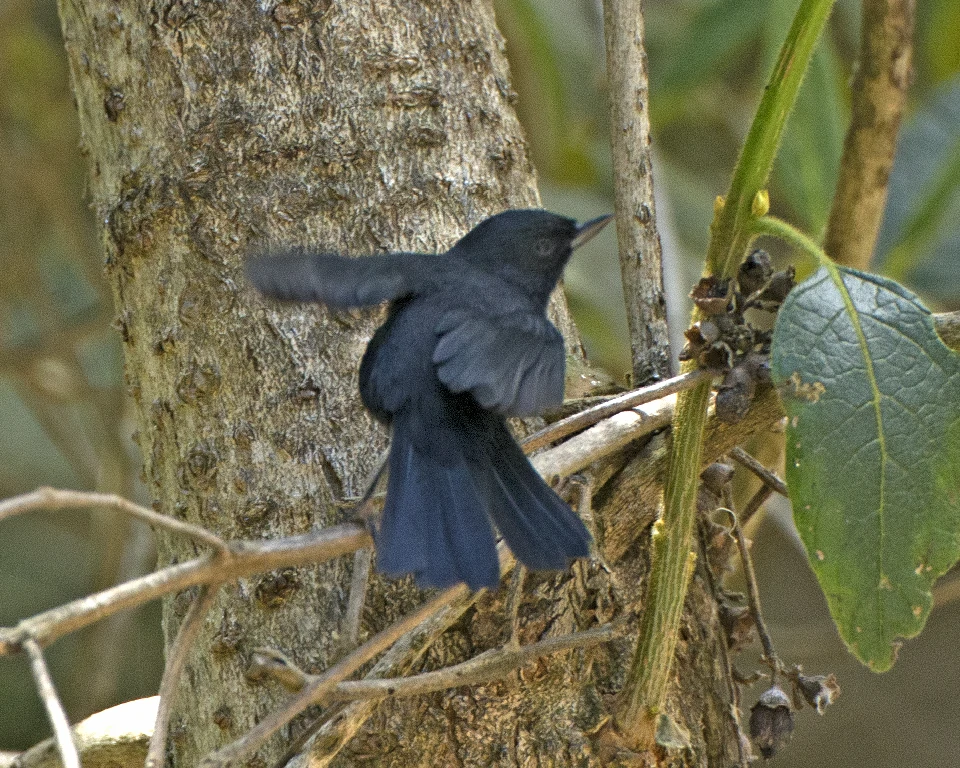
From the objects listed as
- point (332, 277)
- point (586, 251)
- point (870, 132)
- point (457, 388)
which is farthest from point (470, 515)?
point (586, 251)

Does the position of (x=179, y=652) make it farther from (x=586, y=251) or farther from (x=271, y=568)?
(x=586, y=251)

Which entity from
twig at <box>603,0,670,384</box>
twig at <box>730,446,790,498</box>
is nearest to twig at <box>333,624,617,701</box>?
twig at <box>730,446,790,498</box>

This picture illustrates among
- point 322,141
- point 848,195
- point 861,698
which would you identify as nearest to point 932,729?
point 861,698

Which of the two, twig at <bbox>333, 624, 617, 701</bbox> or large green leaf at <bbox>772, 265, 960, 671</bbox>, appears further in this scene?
large green leaf at <bbox>772, 265, 960, 671</bbox>

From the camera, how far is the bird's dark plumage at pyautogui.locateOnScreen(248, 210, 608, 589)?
146 centimetres

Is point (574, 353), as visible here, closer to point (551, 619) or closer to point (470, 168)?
point (470, 168)

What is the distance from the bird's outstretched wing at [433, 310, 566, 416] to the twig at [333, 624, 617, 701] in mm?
304

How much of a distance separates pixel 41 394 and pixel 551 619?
8.91ft

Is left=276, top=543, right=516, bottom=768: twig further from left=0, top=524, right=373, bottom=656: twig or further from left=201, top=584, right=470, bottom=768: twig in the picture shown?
left=0, top=524, right=373, bottom=656: twig

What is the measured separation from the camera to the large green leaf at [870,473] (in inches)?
57.2

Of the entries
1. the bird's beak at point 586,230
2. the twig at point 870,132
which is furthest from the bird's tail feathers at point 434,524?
the twig at point 870,132

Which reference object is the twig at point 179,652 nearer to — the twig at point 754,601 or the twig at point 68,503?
the twig at point 68,503

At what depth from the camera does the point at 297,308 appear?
1.79 m

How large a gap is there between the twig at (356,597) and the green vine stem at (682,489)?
37cm
